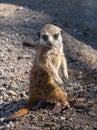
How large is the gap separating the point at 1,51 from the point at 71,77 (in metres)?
0.96

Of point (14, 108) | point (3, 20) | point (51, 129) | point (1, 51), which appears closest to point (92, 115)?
point (51, 129)

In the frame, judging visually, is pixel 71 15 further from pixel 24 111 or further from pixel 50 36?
pixel 24 111

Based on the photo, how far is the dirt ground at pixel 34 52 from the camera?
11.3 ft

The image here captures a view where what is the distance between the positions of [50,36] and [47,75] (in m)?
0.30

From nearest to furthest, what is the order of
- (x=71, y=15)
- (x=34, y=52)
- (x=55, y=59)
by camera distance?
(x=55, y=59)
(x=34, y=52)
(x=71, y=15)

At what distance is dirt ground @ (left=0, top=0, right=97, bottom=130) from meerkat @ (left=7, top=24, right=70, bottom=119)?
0.08 m

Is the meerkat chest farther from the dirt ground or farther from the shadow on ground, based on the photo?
the shadow on ground

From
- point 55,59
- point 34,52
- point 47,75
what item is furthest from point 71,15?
point 47,75

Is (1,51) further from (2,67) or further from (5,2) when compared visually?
(5,2)

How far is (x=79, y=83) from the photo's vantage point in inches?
163

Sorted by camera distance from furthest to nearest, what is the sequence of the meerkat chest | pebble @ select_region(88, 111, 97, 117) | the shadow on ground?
1. the shadow on ground
2. the meerkat chest
3. pebble @ select_region(88, 111, 97, 117)

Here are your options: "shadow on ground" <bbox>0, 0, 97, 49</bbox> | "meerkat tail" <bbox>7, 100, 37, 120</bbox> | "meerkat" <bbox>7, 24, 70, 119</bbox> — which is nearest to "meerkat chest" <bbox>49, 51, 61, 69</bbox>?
"meerkat" <bbox>7, 24, 70, 119</bbox>

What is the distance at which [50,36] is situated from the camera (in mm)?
3543

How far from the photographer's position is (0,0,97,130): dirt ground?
11.3ft
